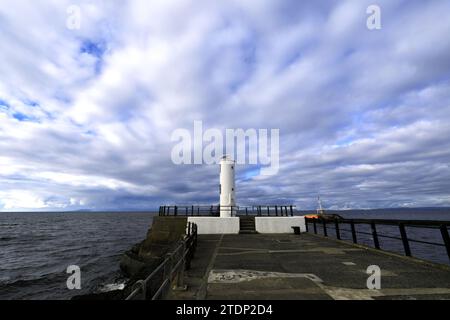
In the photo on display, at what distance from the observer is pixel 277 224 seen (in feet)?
63.4

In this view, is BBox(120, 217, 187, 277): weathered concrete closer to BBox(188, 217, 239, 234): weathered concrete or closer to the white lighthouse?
BBox(188, 217, 239, 234): weathered concrete

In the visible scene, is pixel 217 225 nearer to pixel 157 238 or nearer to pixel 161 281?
pixel 157 238

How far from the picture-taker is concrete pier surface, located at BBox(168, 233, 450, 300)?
17.0 ft

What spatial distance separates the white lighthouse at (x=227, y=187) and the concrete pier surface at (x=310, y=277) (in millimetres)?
11532

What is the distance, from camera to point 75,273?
67.9ft

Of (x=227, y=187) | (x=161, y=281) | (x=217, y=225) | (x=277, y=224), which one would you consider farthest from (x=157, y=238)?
(x=161, y=281)

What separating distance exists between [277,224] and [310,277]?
1300 centimetres

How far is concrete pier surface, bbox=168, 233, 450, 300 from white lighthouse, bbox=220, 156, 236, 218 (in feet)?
37.8

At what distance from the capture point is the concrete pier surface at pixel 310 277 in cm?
519

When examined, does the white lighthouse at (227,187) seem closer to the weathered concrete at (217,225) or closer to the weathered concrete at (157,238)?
the weathered concrete at (217,225)

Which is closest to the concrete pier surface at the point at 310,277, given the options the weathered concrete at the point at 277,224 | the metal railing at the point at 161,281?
the metal railing at the point at 161,281

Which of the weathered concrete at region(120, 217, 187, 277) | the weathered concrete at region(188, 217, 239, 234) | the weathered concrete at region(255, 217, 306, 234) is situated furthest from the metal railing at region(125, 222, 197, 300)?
the weathered concrete at region(255, 217, 306, 234)
